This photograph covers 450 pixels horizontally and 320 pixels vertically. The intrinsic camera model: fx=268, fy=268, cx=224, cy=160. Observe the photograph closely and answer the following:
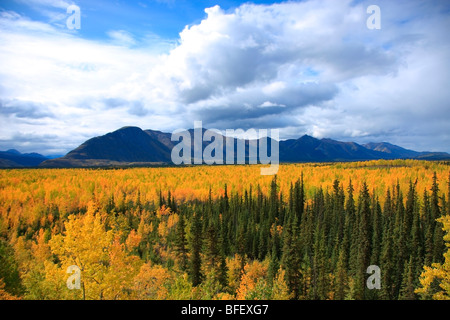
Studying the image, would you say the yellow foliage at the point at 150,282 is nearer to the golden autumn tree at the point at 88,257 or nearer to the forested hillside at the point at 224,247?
the forested hillside at the point at 224,247

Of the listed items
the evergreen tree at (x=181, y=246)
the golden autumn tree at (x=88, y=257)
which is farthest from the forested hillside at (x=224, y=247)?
the evergreen tree at (x=181, y=246)

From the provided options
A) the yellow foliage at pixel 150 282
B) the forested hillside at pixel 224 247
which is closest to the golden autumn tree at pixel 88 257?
the forested hillside at pixel 224 247

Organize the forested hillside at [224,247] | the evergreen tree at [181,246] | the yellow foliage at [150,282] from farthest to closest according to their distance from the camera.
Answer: the evergreen tree at [181,246]
the yellow foliage at [150,282]
the forested hillside at [224,247]

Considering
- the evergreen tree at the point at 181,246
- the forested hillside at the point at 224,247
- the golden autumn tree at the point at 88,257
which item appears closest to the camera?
the golden autumn tree at the point at 88,257

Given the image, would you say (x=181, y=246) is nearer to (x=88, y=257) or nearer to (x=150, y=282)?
(x=150, y=282)

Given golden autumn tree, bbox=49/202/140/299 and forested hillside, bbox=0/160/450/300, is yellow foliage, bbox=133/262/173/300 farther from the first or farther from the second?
golden autumn tree, bbox=49/202/140/299

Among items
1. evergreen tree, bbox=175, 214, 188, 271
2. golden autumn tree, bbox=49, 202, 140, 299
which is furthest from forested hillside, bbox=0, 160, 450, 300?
evergreen tree, bbox=175, 214, 188, 271

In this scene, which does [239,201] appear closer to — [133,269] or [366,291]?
[366,291]

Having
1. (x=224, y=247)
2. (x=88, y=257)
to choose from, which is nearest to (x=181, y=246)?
(x=224, y=247)

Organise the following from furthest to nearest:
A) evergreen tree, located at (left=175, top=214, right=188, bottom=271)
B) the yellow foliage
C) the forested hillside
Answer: evergreen tree, located at (left=175, top=214, right=188, bottom=271), the yellow foliage, the forested hillside

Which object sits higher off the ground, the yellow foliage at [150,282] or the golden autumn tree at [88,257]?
the golden autumn tree at [88,257]

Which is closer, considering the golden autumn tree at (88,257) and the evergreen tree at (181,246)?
the golden autumn tree at (88,257)
